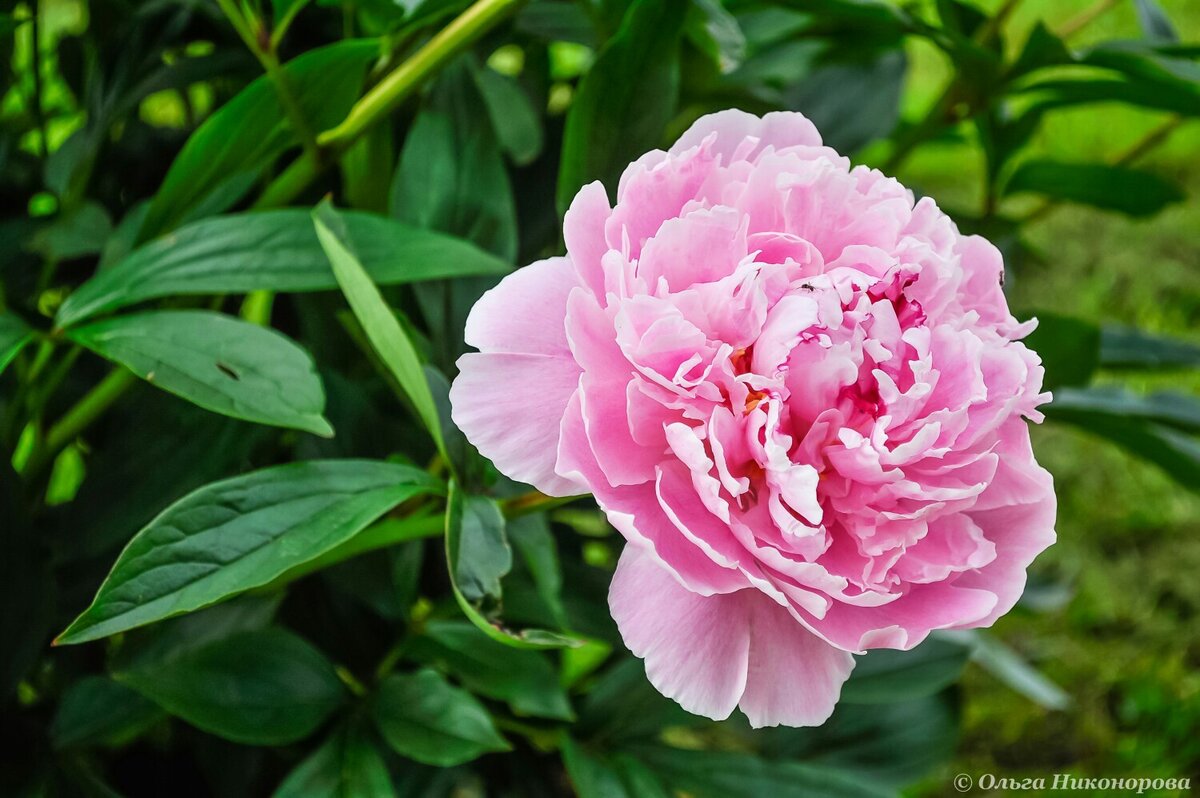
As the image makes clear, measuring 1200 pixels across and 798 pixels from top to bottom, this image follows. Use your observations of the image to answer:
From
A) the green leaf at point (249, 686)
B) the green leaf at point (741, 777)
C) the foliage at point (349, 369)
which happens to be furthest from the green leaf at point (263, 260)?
the green leaf at point (741, 777)

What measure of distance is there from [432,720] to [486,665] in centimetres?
3

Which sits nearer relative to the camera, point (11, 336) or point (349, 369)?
point (11, 336)

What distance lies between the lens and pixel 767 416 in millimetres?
233

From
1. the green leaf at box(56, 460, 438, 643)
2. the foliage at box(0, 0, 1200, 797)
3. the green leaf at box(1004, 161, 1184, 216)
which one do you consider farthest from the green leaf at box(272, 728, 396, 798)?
the green leaf at box(1004, 161, 1184, 216)

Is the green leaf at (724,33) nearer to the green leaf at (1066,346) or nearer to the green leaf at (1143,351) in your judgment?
the green leaf at (1066,346)

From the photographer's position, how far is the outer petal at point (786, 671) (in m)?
0.24

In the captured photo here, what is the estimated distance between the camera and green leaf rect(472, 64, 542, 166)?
15.8 inches

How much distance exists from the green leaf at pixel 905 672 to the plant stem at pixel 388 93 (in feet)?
0.96

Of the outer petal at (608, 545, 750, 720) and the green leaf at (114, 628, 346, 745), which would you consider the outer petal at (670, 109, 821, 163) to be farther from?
the green leaf at (114, 628, 346, 745)

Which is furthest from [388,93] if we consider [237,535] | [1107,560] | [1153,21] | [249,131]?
[1107,560]

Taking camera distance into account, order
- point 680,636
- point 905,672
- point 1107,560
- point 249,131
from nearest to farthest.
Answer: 1. point 680,636
2. point 249,131
3. point 905,672
4. point 1107,560

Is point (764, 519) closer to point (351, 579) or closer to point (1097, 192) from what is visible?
point (351, 579)

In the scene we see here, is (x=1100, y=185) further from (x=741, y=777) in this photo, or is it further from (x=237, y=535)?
(x=237, y=535)

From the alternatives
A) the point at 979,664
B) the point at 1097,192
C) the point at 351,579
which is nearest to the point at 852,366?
the point at 351,579
